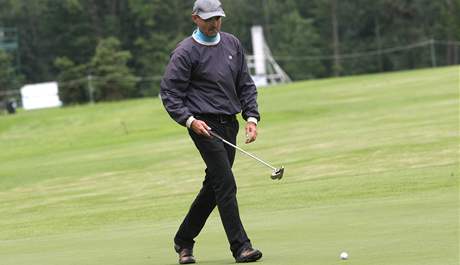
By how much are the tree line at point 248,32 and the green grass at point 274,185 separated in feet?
189

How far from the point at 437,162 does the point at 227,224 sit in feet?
34.2

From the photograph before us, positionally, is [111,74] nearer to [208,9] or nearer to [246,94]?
[246,94]

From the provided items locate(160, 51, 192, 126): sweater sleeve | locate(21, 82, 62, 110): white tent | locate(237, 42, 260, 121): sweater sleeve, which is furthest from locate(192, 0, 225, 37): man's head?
locate(21, 82, 62, 110): white tent

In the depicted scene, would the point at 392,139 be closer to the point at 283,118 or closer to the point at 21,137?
the point at 283,118

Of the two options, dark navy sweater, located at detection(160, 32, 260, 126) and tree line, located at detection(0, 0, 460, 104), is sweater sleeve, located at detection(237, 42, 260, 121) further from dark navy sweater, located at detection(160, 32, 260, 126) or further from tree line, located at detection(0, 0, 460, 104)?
tree line, located at detection(0, 0, 460, 104)

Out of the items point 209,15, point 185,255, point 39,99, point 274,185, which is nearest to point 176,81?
point 209,15

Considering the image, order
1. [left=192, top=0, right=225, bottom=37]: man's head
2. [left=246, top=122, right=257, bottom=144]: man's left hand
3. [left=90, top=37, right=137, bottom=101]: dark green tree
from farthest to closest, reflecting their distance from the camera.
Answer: [left=90, top=37, right=137, bottom=101]: dark green tree
[left=246, top=122, right=257, bottom=144]: man's left hand
[left=192, top=0, right=225, bottom=37]: man's head

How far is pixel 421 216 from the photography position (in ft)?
34.1

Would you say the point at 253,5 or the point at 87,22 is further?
the point at 253,5

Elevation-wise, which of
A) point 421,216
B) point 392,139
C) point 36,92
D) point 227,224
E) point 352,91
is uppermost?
point 227,224

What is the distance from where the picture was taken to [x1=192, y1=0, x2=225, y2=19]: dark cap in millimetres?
8609

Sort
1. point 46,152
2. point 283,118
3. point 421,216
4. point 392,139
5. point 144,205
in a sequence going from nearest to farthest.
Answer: point 421,216
point 144,205
point 392,139
point 46,152
point 283,118

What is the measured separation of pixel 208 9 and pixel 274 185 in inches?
355

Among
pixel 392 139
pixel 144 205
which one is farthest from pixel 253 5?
pixel 144 205
